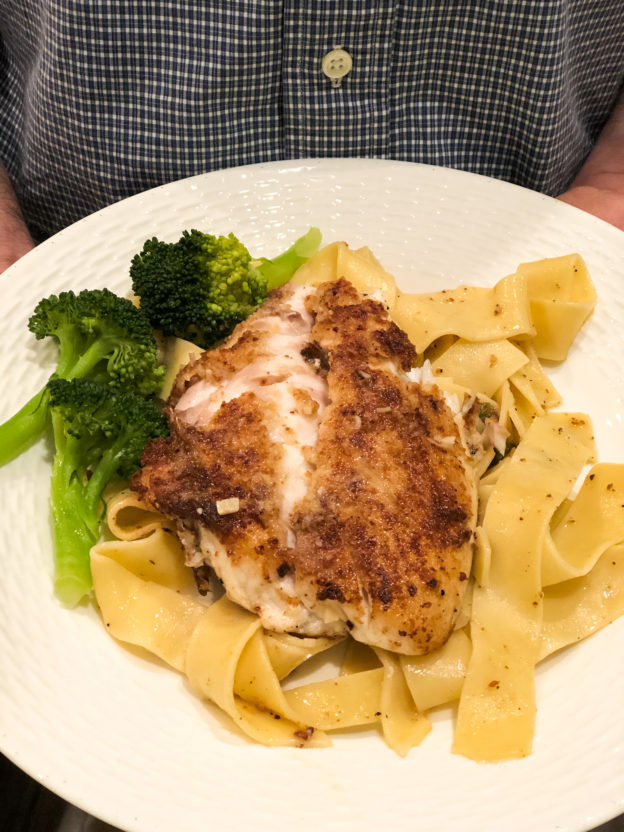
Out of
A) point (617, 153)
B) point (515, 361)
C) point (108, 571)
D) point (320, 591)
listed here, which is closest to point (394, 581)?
point (320, 591)

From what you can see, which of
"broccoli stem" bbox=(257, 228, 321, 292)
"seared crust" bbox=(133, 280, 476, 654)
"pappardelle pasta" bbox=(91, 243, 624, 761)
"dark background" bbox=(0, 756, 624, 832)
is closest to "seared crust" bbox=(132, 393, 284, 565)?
"seared crust" bbox=(133, 280, 476, 654)

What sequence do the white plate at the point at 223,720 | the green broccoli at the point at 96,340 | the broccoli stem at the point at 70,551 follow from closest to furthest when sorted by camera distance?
the white plate at the point at 223,720
the broccoli stem at the point at 70,551
the green broccoli at the point at 96,340

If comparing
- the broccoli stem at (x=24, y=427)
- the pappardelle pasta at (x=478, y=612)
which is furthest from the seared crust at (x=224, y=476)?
the broccoli stem at (x=24, y=427)

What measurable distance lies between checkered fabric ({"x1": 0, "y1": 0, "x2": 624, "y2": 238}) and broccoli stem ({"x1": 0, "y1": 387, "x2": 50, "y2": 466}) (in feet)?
5.13

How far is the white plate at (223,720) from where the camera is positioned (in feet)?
7.70

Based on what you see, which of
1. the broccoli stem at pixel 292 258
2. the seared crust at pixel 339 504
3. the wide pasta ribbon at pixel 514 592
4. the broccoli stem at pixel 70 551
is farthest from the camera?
the broccoli stem at pixel 292 258

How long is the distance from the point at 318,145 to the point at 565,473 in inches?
89.0

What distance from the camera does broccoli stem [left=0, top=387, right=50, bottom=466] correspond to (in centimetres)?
308

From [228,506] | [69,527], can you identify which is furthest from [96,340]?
[228,506]

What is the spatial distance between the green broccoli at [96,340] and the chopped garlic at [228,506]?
832 millimetres

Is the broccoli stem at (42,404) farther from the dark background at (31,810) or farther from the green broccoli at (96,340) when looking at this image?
the dark background at (31,810)

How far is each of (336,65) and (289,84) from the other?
0.26m

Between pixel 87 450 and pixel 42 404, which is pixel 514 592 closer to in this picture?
pixel 87 450

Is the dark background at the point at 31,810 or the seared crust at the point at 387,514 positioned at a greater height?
the seared crust at the point at 387,514
